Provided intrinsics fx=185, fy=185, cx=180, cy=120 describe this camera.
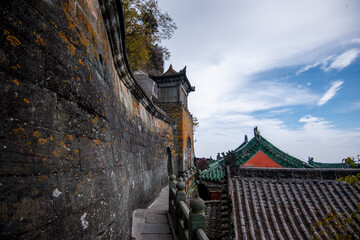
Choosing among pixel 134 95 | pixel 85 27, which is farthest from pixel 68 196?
pixel 134 95

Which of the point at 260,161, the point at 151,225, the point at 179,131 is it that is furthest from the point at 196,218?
the point at 179,131

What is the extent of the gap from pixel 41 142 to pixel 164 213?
4.64 m

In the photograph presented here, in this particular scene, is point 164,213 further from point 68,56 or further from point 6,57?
point 6,57

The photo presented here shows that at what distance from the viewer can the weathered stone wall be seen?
1.23 m

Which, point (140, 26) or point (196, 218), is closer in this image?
point (196, 218)

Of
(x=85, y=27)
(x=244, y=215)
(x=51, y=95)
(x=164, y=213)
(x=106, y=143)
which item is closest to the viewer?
(x=51, y=95)

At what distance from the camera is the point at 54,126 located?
1.62m

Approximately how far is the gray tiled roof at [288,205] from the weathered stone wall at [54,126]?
3373 millimetres

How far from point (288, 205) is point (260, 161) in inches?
125

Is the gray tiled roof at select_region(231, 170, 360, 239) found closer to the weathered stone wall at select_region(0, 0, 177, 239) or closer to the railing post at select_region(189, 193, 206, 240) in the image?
the railing post at select_region(189, 193, 206, 240)

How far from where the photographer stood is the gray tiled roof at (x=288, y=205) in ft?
13.7

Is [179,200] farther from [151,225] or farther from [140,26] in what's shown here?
[140,26]

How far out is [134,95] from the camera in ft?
18.0

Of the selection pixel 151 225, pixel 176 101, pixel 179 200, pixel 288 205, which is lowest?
pixel 151 225
